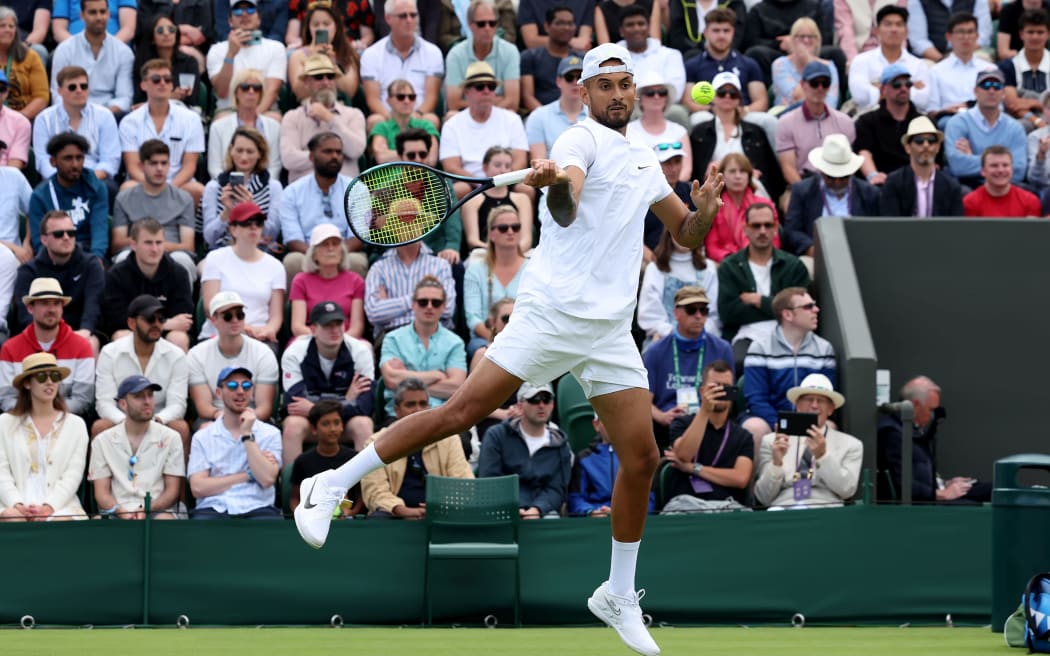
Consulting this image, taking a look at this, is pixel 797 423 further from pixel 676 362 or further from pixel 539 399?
pixel 539 399

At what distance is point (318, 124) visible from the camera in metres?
14.1

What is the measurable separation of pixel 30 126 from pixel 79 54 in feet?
3.89

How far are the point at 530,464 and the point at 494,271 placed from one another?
6.86 ft

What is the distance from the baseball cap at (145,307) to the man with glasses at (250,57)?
346cm

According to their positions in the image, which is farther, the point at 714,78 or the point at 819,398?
the point at 714,78

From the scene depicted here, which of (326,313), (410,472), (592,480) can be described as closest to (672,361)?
(592,480)

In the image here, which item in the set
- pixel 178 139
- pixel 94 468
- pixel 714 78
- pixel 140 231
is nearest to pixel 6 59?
pixel 178 139

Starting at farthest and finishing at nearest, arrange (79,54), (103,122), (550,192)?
(79,54) < (103,122) < (550,192)

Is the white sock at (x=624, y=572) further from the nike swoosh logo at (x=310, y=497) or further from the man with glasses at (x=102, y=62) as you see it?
the man with glasses at (x=102, y=62)

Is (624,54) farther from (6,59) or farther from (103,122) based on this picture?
(6,59)

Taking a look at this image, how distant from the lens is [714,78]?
49.6 ft

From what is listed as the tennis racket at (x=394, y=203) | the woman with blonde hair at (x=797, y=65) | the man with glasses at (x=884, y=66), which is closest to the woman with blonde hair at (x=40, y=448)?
the tennis racket at (x=394, y=203)

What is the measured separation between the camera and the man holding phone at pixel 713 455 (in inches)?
445

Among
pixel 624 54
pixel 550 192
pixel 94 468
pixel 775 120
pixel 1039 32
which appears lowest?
pixel 94 468
